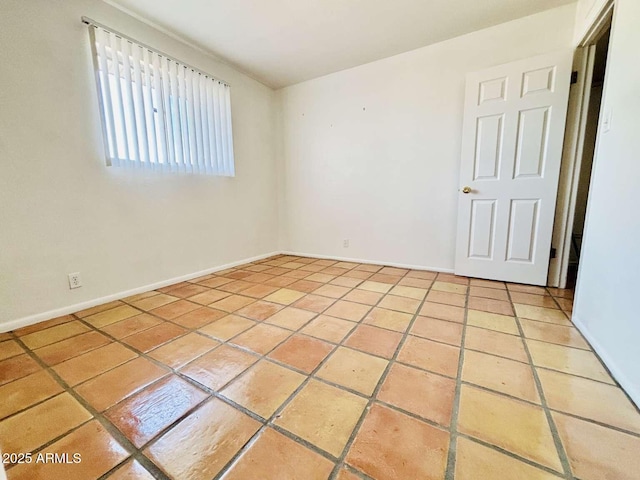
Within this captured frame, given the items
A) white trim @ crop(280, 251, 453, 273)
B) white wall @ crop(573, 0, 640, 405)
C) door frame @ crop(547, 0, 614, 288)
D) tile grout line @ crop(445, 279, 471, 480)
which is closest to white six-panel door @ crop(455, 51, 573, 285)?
door frame @ crop(547, 0, 614, 288)

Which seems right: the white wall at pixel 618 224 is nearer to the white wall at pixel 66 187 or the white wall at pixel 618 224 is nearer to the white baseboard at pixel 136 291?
the white baseboard at pixel 136 291

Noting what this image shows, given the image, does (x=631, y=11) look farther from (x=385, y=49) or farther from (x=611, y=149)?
(x=385, y=49)

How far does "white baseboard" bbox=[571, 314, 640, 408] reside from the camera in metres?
1.07

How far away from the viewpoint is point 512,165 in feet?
7.83

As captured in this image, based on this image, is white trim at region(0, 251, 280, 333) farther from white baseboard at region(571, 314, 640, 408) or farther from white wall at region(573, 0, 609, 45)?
white wall at region(573, 0, 609, 45)

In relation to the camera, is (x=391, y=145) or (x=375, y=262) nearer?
(x=391, y=145)

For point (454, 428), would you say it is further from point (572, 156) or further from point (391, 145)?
point (391, 145)

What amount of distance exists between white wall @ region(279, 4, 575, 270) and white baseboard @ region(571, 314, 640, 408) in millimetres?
1368

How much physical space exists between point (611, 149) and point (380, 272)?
200 cm

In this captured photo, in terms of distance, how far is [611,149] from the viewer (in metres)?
1.42

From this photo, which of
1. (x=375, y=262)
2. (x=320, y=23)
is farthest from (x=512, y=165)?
(x=320, y=23)

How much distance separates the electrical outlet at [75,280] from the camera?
1976 mm

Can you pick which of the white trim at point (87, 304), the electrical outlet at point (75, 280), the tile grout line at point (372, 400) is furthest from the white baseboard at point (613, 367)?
the electrical outlet at point (75, 280)

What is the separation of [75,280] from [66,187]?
2.31ft
